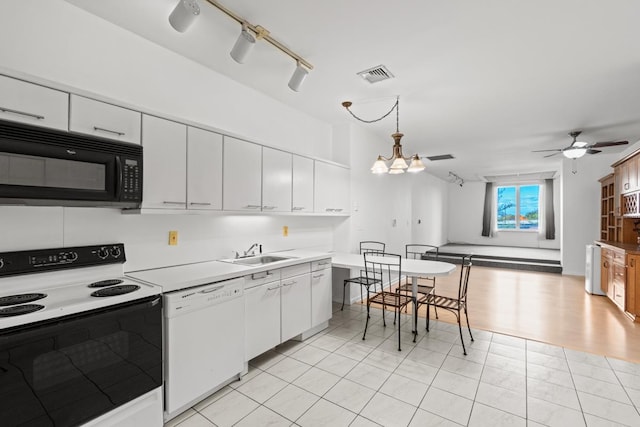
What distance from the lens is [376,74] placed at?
2.96 metres

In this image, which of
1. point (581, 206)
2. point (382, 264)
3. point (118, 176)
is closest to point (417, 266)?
point (382, 264)

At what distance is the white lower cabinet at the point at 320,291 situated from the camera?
10.8 feet

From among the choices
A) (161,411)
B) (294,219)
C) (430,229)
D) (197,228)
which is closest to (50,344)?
(161,411)

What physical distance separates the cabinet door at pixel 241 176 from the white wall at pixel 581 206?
6.94 metres

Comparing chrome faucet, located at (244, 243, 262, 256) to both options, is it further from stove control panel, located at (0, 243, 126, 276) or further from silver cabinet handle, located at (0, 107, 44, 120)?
silver cabinet handle, located at (0, 107, 44, 120)

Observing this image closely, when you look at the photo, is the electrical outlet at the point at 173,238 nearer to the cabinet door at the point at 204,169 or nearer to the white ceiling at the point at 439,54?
the cabinet door at the point at 204,169

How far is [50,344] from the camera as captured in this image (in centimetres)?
143

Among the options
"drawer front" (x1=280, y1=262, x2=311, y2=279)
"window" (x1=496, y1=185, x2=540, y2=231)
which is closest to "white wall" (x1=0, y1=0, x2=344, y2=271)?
"drawer front" (x1=280, y1=262, x2=311, y2=279)

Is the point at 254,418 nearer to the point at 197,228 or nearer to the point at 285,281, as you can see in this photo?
the point at 285,281

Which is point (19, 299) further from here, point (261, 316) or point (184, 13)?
point (184, 13)

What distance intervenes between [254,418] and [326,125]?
12.3ft

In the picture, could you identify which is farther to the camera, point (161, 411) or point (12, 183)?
point (161, 411)

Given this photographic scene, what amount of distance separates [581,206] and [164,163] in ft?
26.0

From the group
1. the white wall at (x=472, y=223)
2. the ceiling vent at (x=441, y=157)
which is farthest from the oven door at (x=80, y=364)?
the white wall at (x=472, y=223)
